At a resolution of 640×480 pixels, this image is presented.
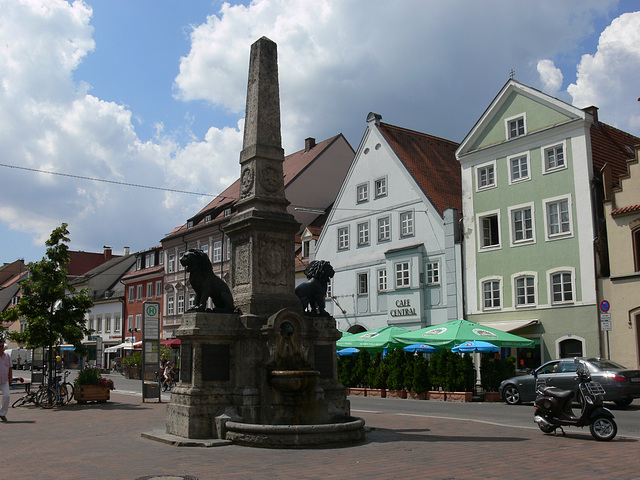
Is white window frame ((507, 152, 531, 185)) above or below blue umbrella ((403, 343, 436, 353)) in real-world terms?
above

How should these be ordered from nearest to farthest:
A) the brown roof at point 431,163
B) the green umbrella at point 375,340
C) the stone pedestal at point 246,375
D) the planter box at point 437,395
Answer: the stone pedestal at point 246,375
the planter box at point 437,395
the green umbrella at point 375,340
the brown roof at point 431,163

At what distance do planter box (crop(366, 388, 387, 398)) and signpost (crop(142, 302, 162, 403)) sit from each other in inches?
336

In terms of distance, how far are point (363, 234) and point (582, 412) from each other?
27.6m

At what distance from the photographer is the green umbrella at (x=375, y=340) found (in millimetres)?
27156

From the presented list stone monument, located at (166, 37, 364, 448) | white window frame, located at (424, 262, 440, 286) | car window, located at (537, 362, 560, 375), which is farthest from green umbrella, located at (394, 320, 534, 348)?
stone monument, located at (166, 37, 364, 448)

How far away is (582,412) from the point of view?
1154 cm

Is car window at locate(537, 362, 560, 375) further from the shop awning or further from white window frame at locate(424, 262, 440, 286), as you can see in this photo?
white window frame at locate(424, 262, 440, 286)

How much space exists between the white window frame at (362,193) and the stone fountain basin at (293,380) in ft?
93.1

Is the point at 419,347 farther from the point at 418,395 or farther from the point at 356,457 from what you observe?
the point at 356,457

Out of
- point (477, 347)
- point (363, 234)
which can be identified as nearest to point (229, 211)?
point (363, 234)

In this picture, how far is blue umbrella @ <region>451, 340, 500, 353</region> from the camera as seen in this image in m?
23.8

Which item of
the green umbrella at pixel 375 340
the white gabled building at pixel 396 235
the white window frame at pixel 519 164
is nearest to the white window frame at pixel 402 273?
the white gabled building at pixel 396 235

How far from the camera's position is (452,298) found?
33000mm

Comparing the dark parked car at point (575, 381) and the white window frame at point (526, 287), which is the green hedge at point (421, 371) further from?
the white window frame at point (526, 287)
